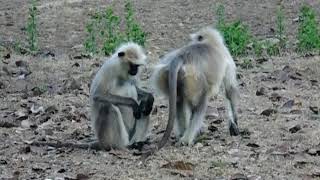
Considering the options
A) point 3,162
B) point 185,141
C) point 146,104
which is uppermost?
point 146,104

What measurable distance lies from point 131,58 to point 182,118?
624 mm

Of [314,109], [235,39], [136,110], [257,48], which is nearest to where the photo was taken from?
[136,110]

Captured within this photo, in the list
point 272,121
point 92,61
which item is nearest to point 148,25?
point 92,61

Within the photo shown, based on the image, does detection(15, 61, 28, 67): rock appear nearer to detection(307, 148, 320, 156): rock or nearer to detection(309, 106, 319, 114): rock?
detection(309, 106, 319, 114): rock

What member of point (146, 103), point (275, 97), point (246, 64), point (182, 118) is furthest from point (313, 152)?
point (246, 64)

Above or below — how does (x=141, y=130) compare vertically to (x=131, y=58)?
below

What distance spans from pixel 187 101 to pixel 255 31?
22.5ft

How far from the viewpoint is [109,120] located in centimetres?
699

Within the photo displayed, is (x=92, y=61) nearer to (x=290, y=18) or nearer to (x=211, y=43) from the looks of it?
(x=211, y=43)

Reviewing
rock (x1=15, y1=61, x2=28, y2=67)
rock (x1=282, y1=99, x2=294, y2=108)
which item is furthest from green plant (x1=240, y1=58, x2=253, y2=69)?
rock (x1=15, y1=61, x2=28, y2=67)

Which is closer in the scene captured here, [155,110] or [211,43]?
[211,43]

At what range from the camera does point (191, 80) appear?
701 centimetres

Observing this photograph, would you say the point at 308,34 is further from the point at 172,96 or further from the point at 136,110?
the point at 172,96

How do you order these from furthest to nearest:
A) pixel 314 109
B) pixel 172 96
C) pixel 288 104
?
pixel 288 104 → pixel 314 109 → pixel 172 96
